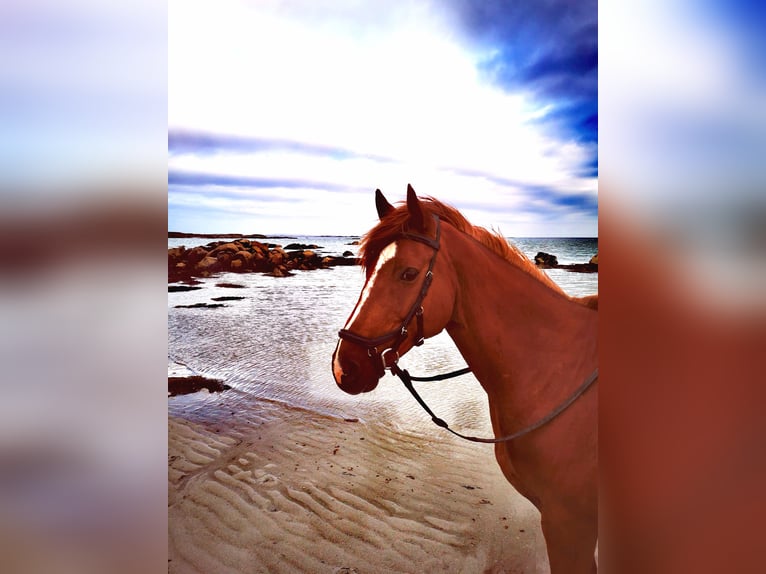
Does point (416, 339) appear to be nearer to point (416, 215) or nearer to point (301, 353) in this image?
point (416, 215)

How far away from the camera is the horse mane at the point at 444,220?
1333 mm

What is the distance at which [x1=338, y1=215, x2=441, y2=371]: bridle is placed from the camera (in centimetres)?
126

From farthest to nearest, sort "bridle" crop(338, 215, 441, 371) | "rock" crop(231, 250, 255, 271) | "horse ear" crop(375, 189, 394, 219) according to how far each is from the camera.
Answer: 1. "rock" crop(231, 250, 255, 271)
2. "horse ear" crop(375, 189, 394, 219)
3. "bridle" crop(338, 215, 441, 371)

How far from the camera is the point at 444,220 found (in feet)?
4.53

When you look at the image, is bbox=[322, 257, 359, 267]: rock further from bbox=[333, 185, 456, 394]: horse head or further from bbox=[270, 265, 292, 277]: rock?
bbox=[333, 185, 456, 394]: horse head

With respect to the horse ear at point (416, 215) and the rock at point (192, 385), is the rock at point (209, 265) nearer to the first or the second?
the rock at point (192, 385)

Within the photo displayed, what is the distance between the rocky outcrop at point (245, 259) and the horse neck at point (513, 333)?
20.2 inches

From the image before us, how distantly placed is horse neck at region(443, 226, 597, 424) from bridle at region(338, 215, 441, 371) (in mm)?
76

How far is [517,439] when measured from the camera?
1348 mm

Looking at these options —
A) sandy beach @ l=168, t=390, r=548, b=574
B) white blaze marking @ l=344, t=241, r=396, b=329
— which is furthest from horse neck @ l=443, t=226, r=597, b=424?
sandy beach @ l=168, t=390, r=548, b=574

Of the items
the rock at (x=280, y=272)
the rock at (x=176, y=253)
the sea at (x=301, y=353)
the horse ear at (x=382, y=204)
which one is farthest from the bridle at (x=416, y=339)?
the rock at (x=176, y=253)
